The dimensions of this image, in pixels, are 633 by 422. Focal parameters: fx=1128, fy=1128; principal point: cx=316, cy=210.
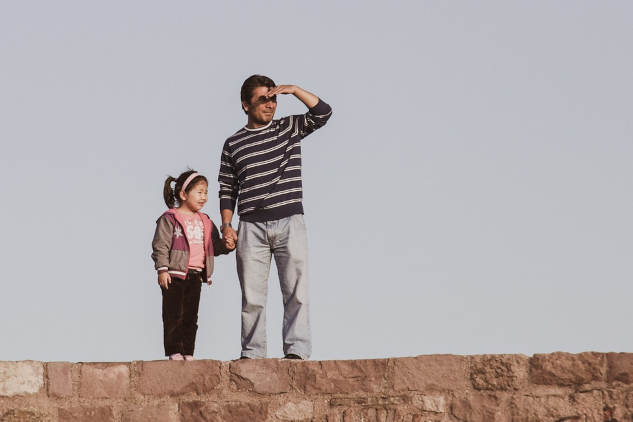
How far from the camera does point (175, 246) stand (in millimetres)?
6980

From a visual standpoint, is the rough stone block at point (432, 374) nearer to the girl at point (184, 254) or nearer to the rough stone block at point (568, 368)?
the rough stone block at point (568, 368)

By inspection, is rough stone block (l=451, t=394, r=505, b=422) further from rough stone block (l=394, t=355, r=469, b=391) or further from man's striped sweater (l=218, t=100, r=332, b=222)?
man's striped sweater (l=218, t=100, r=332, b=222)

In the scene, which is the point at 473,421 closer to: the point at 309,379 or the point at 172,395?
the point at 309,379

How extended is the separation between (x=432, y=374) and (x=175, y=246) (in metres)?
1.77

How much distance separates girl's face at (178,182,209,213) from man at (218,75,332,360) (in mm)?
191

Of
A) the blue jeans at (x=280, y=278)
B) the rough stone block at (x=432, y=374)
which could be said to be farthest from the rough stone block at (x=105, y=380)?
the rough stone block at (x=432, y=374)

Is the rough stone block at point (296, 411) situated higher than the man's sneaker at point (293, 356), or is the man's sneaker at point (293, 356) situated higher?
the man's sneaker at point (293, 356)

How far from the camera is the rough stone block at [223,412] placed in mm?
6656

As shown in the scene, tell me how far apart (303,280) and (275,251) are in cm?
27

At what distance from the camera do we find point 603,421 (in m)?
6.30

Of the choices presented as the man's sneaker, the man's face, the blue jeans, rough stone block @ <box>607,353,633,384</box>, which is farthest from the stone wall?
the man's face

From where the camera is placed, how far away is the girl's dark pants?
6.89 meters

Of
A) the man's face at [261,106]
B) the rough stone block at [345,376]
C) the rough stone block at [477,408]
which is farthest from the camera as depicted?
the man's face at [261,106]

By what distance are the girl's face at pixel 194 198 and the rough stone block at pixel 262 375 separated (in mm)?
1052
